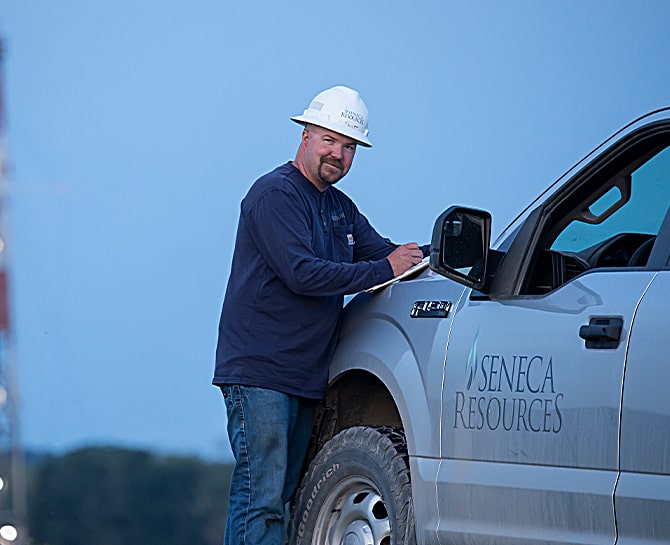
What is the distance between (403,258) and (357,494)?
0.88 m

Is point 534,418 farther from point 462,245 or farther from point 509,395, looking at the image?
point 462,245

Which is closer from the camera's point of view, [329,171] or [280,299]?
[280,299]

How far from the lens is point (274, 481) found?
18.0 feet

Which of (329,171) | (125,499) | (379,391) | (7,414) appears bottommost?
(125,499)

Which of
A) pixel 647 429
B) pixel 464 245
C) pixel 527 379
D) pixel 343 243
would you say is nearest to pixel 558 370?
pixel 527 379

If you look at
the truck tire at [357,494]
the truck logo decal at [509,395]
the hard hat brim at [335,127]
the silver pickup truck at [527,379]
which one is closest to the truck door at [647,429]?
the silver pickup truck at [527,379]

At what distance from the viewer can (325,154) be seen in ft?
18.5

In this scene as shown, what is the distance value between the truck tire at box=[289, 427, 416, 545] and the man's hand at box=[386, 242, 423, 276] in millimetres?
582

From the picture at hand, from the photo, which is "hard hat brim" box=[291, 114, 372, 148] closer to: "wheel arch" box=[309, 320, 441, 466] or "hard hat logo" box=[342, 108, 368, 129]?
"hard hat logo" box=[342, 108, 368, 129]

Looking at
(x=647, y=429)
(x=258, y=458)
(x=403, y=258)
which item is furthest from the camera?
(x=258, y=458)

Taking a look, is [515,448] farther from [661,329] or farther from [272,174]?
[272,174]

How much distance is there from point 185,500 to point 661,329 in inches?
183

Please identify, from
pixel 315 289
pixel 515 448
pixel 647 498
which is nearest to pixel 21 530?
pixel 315 289

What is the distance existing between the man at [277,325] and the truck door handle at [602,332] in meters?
1.22
